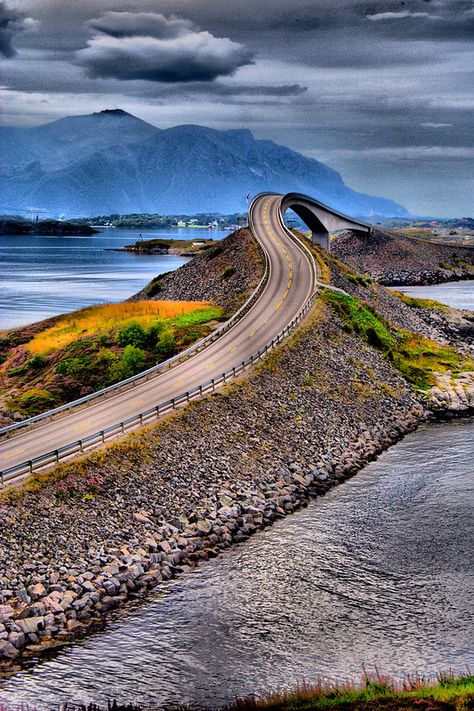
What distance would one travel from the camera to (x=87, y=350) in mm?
78500

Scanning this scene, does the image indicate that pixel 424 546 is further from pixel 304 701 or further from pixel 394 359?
pixel 394 359

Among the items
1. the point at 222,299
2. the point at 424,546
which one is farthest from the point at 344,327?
the point at 424,546

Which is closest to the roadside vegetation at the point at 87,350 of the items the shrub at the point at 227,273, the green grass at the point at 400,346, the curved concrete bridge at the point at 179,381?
the curved concrete bridge at the point at 179,381

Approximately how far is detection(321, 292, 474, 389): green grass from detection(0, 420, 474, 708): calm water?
118ft

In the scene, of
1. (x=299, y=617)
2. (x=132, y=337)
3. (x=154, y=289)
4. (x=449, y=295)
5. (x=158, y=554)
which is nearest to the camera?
(x=299, y=617)

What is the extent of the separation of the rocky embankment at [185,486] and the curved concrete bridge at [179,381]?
1.26m

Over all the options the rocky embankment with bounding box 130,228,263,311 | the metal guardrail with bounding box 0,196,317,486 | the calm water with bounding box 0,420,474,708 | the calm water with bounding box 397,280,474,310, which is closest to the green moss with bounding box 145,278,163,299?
the rocky embankment with bounding box 130,228,263,311

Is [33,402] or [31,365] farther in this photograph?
[31,365]

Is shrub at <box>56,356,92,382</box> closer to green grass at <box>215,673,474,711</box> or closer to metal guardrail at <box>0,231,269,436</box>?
metal guardrail at <box>0,231,269,436</box>

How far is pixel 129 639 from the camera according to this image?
3844 centimetres

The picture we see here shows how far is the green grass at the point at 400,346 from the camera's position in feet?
295

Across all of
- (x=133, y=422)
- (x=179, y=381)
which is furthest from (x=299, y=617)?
(x=179, y=381)

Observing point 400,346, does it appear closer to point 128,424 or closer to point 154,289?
point 154,289

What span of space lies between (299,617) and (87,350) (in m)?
42.8
